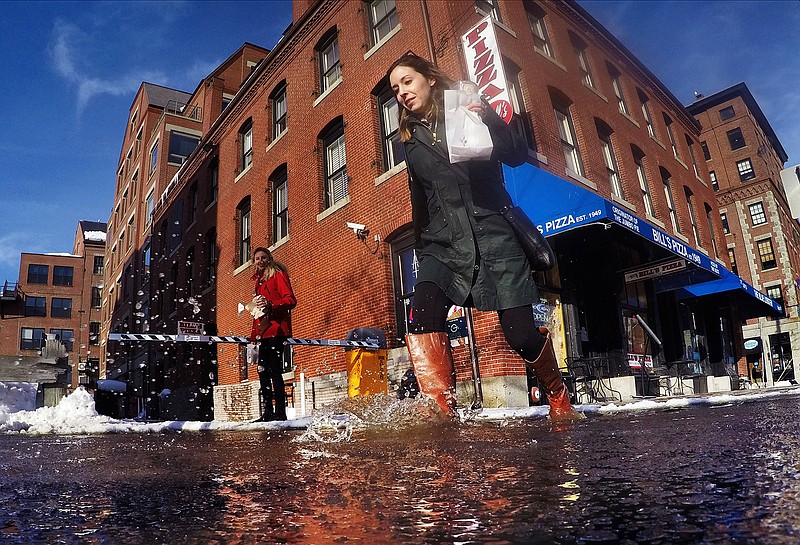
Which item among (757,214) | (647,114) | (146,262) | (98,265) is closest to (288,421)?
(647,114)

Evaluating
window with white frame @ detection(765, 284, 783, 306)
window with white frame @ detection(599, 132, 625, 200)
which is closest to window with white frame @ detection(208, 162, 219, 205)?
window with white frame @ detection(599, 132, 625, 200)

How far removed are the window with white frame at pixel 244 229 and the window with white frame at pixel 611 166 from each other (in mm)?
10021

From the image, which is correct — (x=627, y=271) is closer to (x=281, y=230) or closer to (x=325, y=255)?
(x=325, y=255)

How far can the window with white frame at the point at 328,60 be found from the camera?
518 inches

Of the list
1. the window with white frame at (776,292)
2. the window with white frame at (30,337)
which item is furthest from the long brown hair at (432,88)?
the window with white frame at (30,337)

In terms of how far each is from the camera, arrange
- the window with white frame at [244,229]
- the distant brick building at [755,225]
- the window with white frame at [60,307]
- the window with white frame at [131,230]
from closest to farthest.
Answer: the window with white frame at [244,229] < the distant brick building at [755,225] < the window with white frame at [131,230] < the window with white frame at [60,307]

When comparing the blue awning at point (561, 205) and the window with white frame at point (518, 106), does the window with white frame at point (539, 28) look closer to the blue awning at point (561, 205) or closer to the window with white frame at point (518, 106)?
the window with white frame at point (518, 106)

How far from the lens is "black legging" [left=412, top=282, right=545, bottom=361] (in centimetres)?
310

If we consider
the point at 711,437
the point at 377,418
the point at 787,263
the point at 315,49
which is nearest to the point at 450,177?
the point at 377,418

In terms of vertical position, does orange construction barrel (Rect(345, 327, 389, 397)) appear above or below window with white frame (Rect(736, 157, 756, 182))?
below

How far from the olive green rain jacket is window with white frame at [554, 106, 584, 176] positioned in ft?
30.7

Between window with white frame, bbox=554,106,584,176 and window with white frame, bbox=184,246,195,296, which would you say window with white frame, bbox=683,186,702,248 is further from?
window with white frame, bbox=184,246,195,296

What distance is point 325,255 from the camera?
39.5 feet

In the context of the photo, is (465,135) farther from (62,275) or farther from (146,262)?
(62,275)
